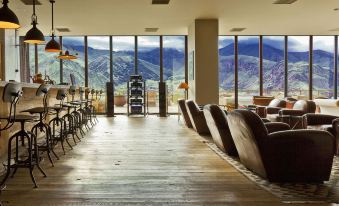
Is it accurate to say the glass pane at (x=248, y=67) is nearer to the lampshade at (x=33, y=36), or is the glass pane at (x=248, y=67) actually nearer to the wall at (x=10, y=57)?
the wall at (x=10, y=57)

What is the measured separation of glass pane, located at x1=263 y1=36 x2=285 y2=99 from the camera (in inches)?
539

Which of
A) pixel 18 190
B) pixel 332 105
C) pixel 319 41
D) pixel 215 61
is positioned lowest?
pixel 18 190

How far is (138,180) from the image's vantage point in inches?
154

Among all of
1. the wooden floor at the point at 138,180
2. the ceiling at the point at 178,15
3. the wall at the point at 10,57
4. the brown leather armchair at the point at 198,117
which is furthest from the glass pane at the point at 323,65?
the wall at the point at 10,57

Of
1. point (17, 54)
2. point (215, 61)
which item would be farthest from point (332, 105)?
point (17, 54)

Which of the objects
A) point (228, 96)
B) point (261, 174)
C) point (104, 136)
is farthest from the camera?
point (228, 96)

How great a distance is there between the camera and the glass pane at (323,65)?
13805 mm

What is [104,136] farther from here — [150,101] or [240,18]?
[150,101]

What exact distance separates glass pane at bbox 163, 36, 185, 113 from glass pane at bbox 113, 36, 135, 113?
4.45 ft

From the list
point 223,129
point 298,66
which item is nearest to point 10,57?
point 223,129

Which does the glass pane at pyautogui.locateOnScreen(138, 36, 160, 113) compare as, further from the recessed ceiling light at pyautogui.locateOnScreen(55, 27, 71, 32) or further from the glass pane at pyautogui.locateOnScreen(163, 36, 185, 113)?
the recessed ceiling light at pyautogui.locateOnScreen(55, 27, 71, 32)

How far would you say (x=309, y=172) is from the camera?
3.67m

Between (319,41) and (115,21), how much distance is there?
27.3ft

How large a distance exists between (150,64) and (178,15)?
164 inches
